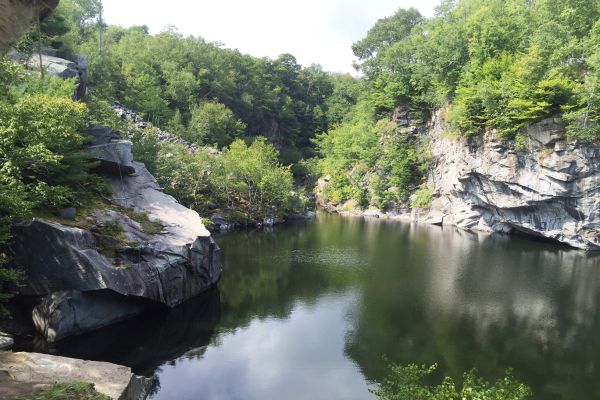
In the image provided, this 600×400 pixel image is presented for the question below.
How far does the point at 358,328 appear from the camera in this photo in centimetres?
1850

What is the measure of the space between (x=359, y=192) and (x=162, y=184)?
28.9 meters

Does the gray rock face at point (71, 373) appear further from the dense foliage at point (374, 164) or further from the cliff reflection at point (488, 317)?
the dense foliage at point (374, 164)

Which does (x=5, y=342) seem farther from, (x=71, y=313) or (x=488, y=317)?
(x=488, y=317)

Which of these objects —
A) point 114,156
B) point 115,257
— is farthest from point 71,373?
point 114,156

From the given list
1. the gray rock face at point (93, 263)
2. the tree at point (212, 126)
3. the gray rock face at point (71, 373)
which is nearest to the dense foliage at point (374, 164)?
the tree at point (212, 126)

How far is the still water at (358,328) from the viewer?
14.5 metres

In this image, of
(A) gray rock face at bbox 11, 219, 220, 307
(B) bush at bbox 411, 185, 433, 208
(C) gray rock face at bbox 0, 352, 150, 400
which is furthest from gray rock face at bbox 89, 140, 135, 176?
(B) bush at bbox 411, 185, 433, 208

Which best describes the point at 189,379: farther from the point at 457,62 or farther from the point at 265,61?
the point at 265,61

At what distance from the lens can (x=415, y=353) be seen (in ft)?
52.7

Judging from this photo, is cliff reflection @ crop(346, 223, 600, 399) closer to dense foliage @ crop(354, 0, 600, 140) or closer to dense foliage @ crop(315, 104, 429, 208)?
dense foliage @ crop(354, 0, 600, 140)

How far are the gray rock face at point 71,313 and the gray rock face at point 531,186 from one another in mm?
34165

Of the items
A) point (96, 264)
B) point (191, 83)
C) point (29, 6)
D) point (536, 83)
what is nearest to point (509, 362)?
point (96, 264)

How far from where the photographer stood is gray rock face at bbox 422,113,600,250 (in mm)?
34312

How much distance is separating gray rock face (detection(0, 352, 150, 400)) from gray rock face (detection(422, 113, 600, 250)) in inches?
1394
